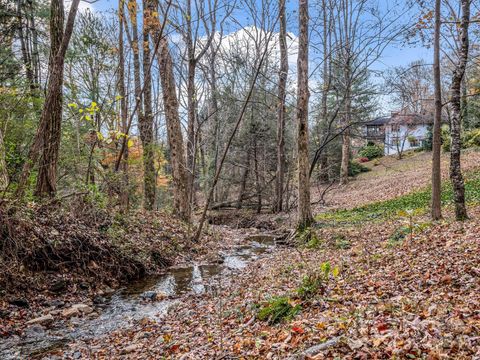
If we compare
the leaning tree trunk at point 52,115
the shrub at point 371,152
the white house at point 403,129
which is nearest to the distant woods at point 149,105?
the leaning tree trunk at point 52,115

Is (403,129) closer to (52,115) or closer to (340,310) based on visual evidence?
(52,115)

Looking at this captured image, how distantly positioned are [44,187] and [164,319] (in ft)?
13.9

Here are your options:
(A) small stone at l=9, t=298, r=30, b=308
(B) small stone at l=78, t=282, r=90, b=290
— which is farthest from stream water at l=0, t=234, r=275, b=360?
(A) small stone at l=9, t=298, r=30, b=308

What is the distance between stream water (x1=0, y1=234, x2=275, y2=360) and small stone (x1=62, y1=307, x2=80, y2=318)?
6.1 inches

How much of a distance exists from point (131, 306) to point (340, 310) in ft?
13.4

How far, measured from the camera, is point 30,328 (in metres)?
5.44

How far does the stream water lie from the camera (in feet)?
16.5

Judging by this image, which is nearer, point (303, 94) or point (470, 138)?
point (303, 94)

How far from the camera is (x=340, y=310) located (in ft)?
14.3

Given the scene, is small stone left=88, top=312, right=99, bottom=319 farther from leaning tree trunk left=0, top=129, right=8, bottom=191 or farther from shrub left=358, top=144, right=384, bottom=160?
shrub left=358, top=144, right=384, bottom=160

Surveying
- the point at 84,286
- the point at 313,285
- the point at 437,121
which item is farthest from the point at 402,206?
the point at 84,286

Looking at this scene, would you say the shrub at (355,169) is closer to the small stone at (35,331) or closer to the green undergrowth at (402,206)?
the green undergrowth at (402,206)

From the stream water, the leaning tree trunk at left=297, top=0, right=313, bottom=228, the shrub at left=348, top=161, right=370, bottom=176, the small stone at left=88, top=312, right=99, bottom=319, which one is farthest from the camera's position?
the shrub at left=348, top=161, right=370, bottom=176

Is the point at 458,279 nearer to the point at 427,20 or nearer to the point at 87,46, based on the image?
the point at 427,20
